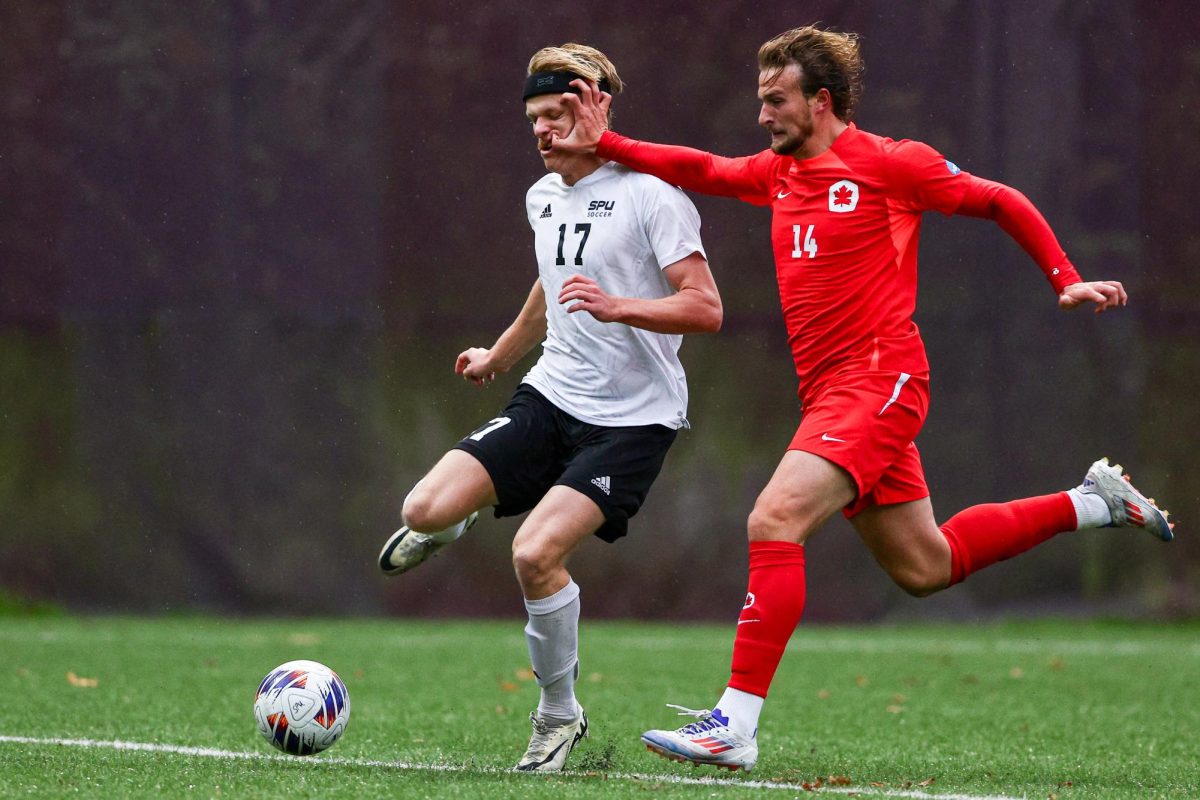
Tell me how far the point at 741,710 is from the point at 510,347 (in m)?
1.62

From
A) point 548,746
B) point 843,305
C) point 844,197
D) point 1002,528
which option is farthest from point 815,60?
point 548,746

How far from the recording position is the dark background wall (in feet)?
29.3

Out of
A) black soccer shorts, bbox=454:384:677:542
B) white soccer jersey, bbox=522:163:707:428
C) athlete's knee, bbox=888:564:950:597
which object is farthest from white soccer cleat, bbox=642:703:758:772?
white soccer jersey, bbox=522:163:707:428

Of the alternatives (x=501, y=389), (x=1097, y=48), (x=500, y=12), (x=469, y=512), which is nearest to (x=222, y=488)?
(x=501, y=389)

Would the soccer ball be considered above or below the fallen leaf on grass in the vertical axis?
above

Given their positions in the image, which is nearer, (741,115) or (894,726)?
(894,726)

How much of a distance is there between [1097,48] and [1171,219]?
1.11 m

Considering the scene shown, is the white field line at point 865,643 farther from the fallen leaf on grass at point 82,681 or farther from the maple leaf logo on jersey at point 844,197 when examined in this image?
the maple leaf logo on jersey at point 844,197

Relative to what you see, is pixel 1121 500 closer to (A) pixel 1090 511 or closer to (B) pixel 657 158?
(A) pixel 1090 511

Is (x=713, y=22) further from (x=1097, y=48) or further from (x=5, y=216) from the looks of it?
(x=5, y=216)

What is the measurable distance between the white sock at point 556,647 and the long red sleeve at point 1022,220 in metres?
1.63

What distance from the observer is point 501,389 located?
920 centimetres

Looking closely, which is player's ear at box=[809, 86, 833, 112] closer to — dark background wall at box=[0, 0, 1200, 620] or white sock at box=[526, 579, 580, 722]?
white sock at box=[526, 579, 580, 722]

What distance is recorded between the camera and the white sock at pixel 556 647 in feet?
14.3
